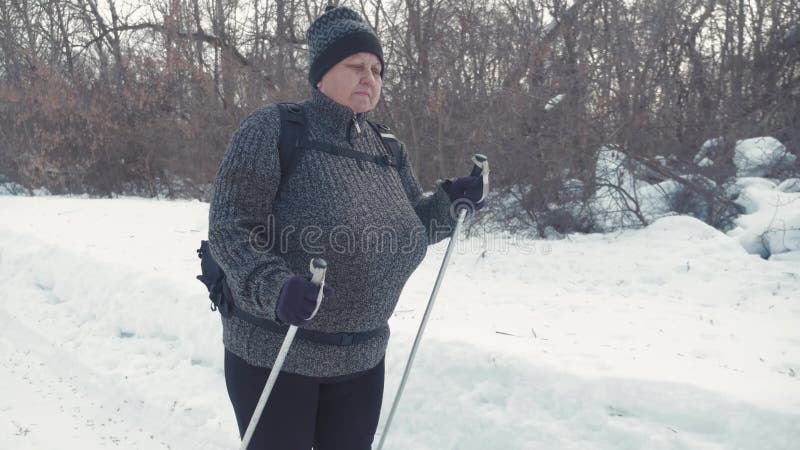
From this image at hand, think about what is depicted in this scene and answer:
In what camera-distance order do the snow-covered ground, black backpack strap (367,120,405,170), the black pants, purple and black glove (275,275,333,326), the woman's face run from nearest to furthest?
1. purple and black glove (275,275,333,326)
2. the black pants
3. the woman's face
4. black backpack strap (367,120,405,170)
5. the snow-covered ground

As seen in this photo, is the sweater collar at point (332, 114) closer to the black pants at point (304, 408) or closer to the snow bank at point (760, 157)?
the black pants at point (304, 408)

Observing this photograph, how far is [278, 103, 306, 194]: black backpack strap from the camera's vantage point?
154 centimetres

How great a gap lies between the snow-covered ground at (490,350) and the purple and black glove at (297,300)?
75.9 inches

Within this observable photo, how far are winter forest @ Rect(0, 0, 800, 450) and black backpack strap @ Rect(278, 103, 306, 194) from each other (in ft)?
6.52

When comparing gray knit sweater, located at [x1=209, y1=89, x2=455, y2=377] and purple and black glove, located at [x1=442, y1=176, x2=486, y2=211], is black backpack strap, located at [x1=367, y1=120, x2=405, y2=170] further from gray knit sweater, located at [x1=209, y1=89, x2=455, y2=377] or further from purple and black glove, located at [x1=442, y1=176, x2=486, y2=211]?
purple and black glove, located at [x1=442, y1=176, x2=486, y2=211]

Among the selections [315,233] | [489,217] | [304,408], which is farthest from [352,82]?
[489,217]

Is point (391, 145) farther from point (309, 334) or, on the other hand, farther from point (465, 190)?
point (309, 334)

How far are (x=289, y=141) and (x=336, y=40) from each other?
354mm

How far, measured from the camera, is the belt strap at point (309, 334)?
156cm

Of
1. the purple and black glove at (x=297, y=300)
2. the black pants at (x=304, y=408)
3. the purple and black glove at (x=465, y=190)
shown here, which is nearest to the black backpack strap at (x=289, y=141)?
the purple and black glove at (x=297, y=300)

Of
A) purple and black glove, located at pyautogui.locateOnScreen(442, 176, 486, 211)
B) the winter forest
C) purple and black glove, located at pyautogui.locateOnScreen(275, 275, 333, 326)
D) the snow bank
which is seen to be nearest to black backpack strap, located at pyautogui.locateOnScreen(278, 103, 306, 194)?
purple and black glove, located at pyautogui.locateOnScreen(275, 275, 333, 326)

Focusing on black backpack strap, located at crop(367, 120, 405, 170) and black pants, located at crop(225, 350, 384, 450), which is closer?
black pants, located at crop(225, 350, 384, 450)

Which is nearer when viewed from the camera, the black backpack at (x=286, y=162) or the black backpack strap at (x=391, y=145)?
the black backpack at (x=286, y=162)

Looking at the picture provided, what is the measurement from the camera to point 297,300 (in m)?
1.32
